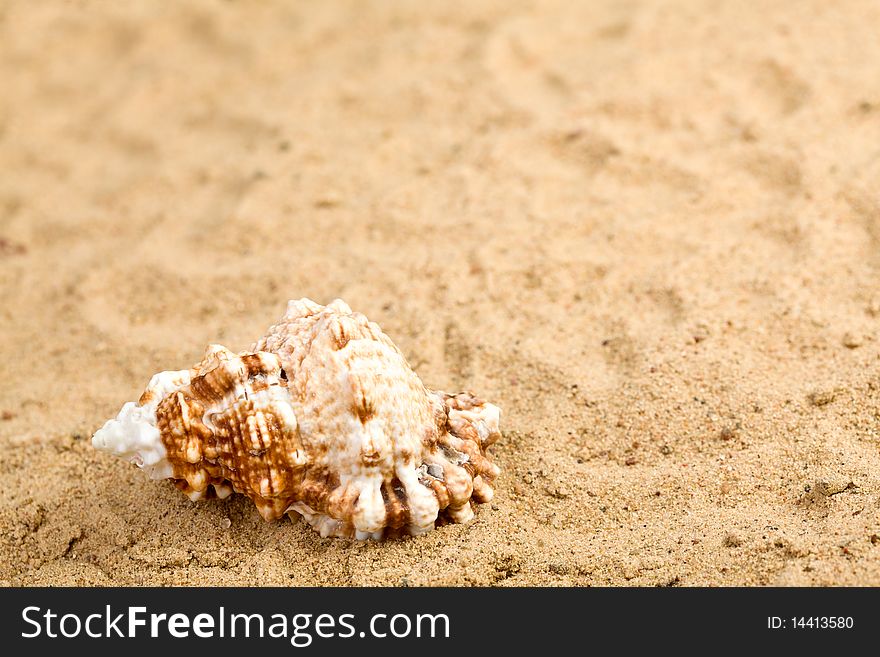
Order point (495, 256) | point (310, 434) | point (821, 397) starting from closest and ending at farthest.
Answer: point (310, 434), point (821, 397), point (495, 256)

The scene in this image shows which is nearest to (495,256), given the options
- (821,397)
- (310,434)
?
(821,397)

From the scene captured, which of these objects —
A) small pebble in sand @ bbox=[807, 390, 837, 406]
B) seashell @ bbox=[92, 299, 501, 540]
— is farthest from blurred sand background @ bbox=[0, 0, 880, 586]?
seashell @ bbox=[92, 299, 501, 540]

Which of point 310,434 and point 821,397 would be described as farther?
point 821,397

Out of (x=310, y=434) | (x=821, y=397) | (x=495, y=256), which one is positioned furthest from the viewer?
(x=495, y=256)

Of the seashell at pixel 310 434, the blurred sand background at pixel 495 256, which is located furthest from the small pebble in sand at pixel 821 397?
the seashell at pixel 310 434

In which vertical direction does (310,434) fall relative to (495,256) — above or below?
above

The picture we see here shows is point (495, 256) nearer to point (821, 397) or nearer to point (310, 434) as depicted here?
point (821, 397)

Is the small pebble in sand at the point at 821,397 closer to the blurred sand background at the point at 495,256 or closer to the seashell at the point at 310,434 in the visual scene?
the blurred sand background at the point at 495,256
